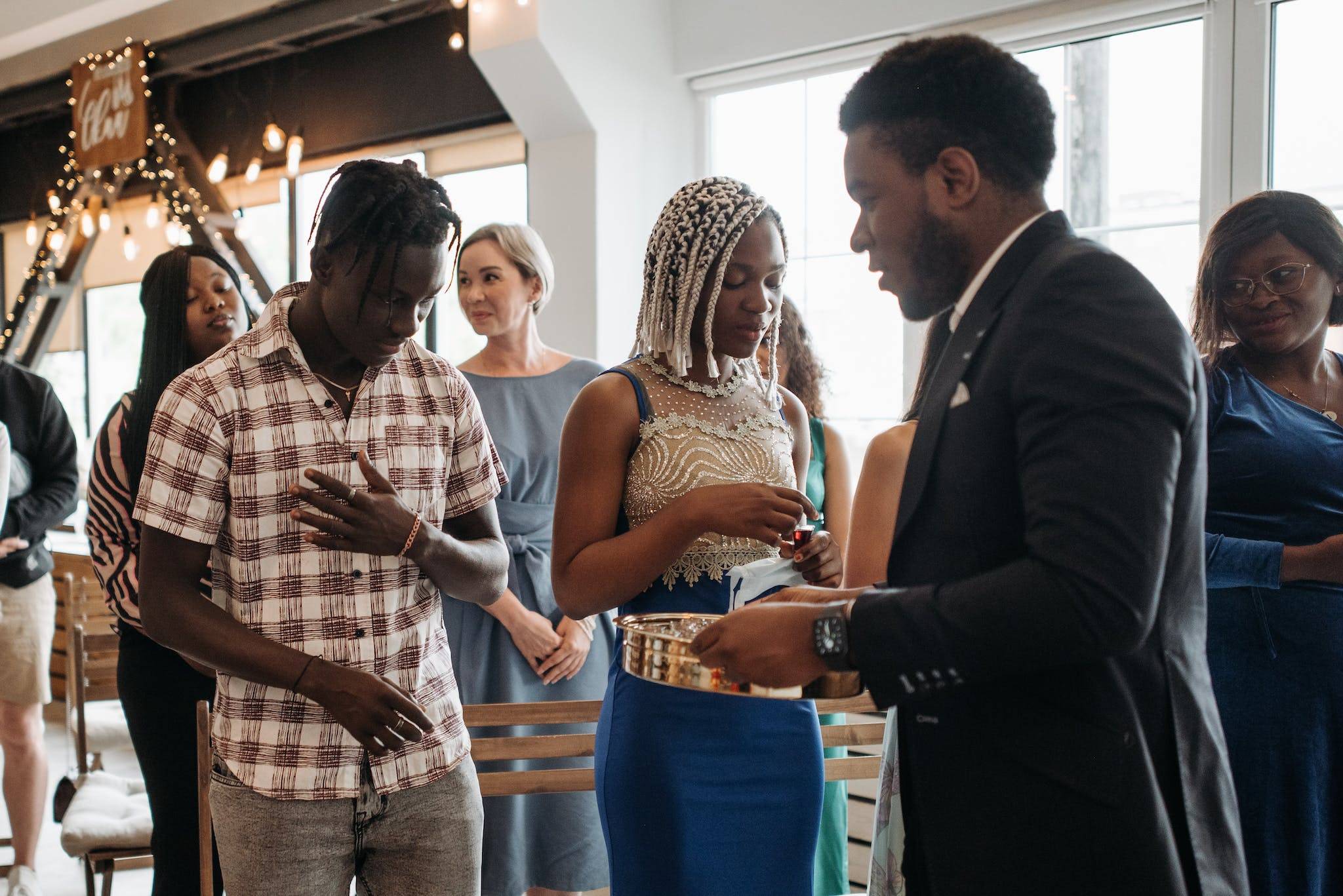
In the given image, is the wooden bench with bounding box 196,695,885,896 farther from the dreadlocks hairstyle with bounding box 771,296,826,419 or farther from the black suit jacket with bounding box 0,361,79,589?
the black suit jacket with bounding box 0,361,79,589

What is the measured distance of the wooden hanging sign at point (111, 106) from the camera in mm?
6820

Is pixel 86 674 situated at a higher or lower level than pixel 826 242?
lower

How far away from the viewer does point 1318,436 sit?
2.08m

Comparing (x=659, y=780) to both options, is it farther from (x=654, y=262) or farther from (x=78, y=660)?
(x=78, y=660)

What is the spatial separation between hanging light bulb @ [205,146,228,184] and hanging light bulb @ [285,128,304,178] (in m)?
0.38

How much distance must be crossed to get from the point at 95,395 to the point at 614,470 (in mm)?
7570

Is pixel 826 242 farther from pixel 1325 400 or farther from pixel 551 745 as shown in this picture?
pixel 551 745

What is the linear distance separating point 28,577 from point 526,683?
6.71 ft

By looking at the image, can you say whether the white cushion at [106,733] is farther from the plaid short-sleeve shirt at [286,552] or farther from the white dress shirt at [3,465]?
the plaid short-sleeve shirt at [286,552]

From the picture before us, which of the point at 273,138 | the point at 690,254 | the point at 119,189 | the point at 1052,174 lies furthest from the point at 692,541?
the point at 119,189

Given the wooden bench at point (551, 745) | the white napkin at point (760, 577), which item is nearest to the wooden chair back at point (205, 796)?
the wooden bench at point (551, 745)

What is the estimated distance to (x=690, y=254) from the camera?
1.75m

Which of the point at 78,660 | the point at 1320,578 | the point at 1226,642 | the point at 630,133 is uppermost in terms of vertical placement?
the point at 630,133

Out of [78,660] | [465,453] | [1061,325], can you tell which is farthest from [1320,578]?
[78,660]
